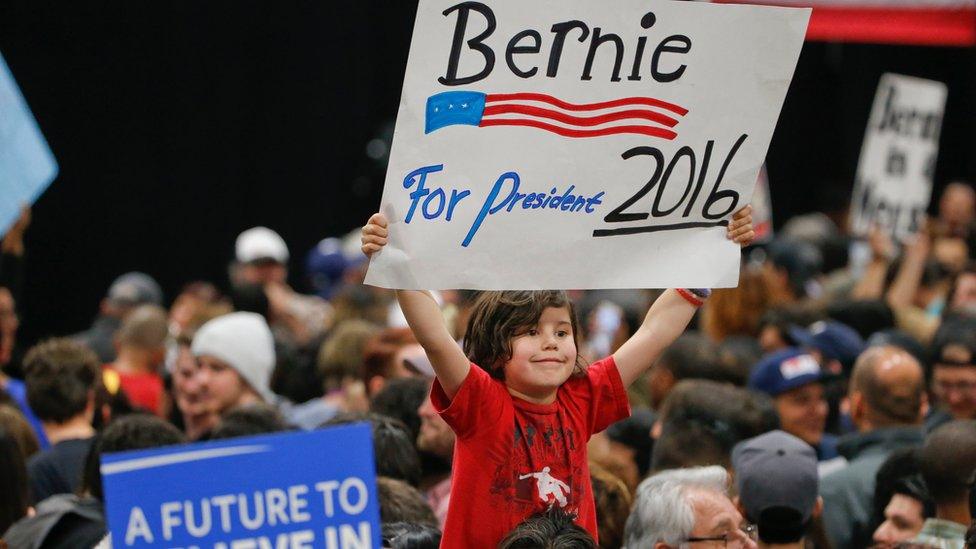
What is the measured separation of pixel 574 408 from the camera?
4.04 metres

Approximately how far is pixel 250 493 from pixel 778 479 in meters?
1.96

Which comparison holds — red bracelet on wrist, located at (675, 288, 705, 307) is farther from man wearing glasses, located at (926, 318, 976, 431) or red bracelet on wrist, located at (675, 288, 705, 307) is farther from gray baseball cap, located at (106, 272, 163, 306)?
gray baseball cap, located at (106, 272, 163, 306)

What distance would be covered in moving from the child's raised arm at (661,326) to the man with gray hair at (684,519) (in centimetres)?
33

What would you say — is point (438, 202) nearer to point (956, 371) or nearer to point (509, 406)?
point (509, 406)

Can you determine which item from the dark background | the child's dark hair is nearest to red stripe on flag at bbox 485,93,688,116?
the child's dark hair

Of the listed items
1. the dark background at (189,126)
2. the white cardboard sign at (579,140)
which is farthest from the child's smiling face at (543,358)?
the dark background at (189,126)

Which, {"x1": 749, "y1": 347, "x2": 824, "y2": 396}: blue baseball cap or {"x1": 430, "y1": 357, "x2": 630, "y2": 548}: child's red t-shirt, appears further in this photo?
{"x1": 749, "y1": 347, "x2": 824, "y2": 396}: blue baseball cap

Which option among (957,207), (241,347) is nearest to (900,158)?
(957,207)

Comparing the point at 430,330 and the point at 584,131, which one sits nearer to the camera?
the point at 430,330

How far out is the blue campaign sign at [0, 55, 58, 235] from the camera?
5617mm

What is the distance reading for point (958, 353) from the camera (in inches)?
263

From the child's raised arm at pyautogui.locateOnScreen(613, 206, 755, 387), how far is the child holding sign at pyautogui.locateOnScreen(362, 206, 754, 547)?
11cm

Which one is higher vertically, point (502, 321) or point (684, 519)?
point (502, 321)

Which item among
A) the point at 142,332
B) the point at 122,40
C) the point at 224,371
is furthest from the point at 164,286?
the point at 224,371
